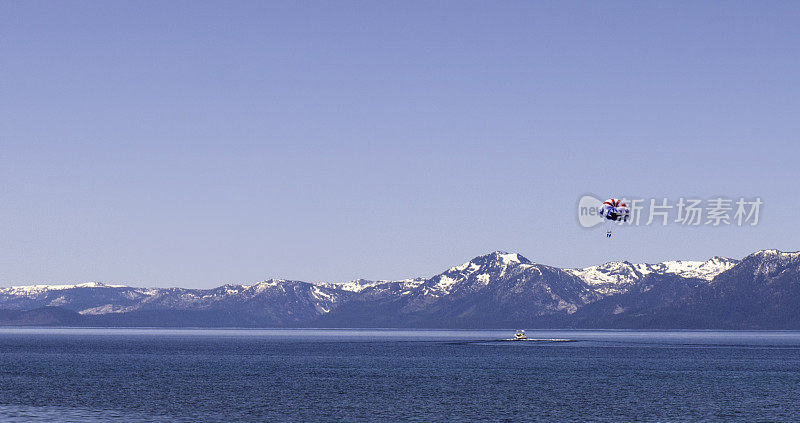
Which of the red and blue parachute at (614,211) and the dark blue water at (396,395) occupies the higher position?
the red and blue parachute at (614,211)

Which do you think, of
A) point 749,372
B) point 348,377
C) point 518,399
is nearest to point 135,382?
point 348,377

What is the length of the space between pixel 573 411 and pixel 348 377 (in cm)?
6842

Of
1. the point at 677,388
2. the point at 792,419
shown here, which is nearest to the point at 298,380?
the point at 677,388

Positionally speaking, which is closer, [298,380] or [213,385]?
[213,385]

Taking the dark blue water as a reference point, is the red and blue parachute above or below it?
above

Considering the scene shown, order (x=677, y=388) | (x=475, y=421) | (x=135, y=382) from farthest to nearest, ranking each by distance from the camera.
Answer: (x=135, y=382)
(x=677, y=388)
(x=475, y=421)

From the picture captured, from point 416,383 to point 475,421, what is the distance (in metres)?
56.1

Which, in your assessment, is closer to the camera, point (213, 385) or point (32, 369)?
point (213, 385)

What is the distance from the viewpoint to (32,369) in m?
194

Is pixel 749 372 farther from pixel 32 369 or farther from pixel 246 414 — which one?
pixel 32 369

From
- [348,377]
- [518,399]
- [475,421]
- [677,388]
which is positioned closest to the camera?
[475,421]

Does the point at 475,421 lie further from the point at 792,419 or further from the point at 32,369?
the point at 32,369

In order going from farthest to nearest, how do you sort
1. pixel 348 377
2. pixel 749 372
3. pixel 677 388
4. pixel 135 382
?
pixel 749 372 < pixel 348 377 < pixel 135 382 < pixel 677 388

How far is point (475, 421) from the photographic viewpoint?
102562 millimetres
